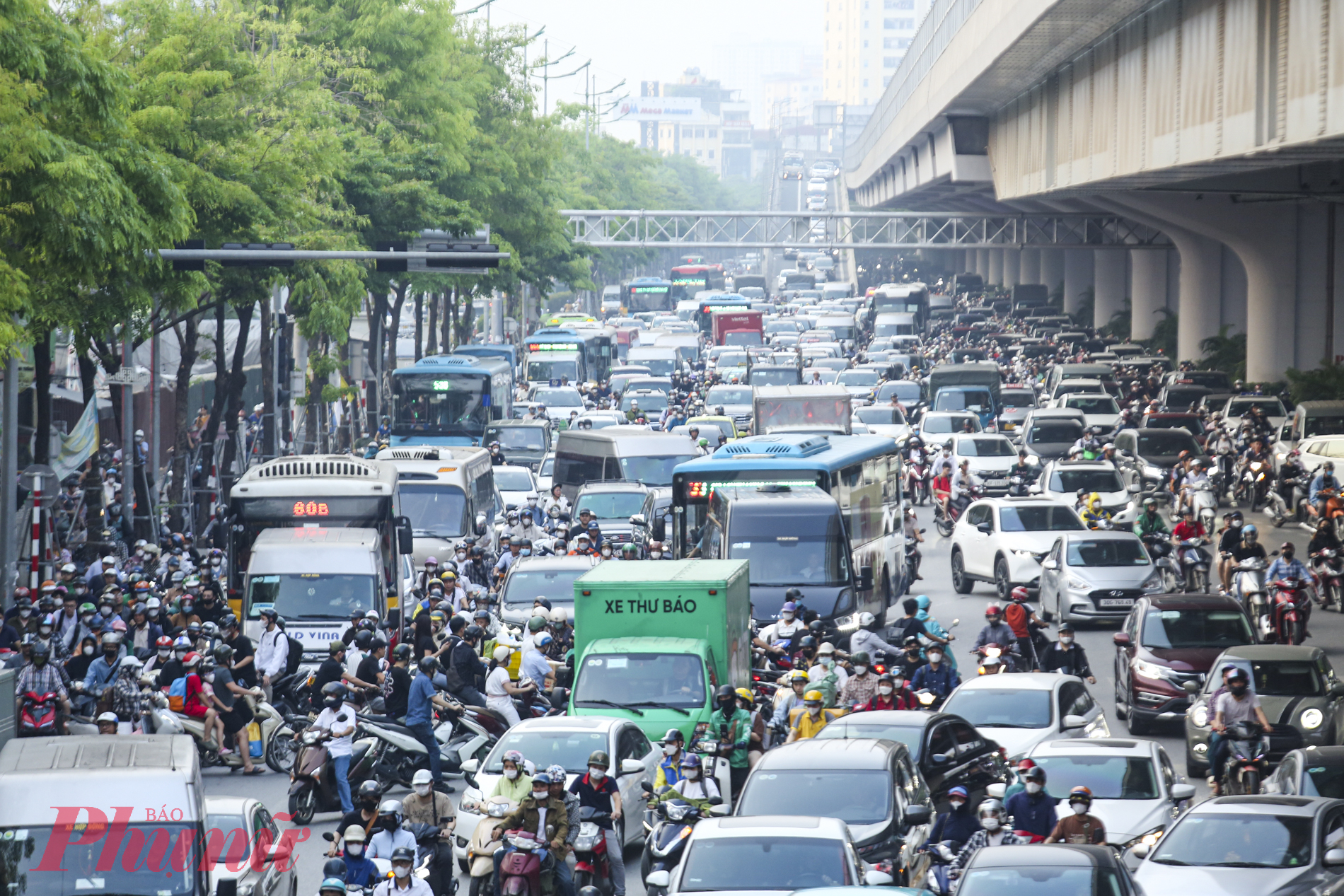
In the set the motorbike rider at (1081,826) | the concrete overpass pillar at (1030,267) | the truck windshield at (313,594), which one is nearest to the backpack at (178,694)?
the truck windshield at (313,594)

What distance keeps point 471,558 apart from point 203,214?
6.53 metres

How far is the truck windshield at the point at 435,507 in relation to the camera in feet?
99.7

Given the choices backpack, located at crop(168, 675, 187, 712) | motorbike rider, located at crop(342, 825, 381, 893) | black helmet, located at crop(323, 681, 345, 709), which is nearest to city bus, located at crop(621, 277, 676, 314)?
backpack, located at crop(168, 675, 187, 712)

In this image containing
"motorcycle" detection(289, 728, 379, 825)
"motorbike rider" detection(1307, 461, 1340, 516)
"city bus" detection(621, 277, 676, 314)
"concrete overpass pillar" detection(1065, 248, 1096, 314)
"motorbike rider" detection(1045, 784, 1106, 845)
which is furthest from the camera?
"city bus" detection(621, 277, 676, 314)

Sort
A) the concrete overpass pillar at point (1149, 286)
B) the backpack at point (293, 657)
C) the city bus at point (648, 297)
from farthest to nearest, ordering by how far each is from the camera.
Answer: the city bus at point (648, 297) → the concrete overpass pillar at point (1149, 286) → the backpack at point (293, 657)

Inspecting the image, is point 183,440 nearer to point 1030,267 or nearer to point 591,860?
point 591,860

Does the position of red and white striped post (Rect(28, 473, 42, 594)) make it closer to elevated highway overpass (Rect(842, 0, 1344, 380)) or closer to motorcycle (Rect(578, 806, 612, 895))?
motorcycle (Rect(578, 806, 612, 895))

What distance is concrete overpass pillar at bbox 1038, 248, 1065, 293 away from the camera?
102 meters

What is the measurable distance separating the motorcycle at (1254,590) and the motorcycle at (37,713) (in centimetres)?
1446

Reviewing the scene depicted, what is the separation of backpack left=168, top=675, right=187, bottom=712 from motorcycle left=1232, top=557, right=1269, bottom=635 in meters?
13.1

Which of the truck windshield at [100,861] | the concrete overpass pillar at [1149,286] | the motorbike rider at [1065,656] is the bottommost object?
the motorbike rider at [1065,656]

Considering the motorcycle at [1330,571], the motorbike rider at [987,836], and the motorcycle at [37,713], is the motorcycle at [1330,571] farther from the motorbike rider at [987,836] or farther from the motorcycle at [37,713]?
the motorcycle at [37,713]

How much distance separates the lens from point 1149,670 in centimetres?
2053

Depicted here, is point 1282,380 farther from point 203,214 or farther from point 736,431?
point 203,214
